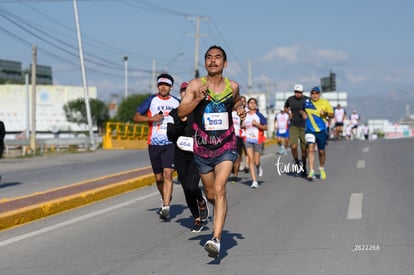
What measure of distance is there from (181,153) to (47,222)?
96.7 inches

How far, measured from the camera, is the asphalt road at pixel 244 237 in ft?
21.1

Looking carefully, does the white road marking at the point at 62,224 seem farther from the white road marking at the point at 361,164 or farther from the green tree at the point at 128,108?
the green tree at the point at 128,108

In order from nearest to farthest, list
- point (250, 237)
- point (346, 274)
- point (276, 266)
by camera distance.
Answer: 1. point (346, 274)
2. point (276, 266)
3. point (250, 237)

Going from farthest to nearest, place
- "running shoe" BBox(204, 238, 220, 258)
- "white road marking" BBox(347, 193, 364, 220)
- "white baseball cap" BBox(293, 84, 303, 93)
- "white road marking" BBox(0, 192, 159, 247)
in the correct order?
"white baseball cap" BBox(293, 84, 303, 93)
"white road marking" BBox(347, 193, 364, 220)
"white road marking" BBox(0, 192, 159, 247)
"running shoe" BBox(204, 238, 220, 258)

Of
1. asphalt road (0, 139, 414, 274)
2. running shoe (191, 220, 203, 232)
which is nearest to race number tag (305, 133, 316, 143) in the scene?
asphalt road (0, 139, 414, 274)

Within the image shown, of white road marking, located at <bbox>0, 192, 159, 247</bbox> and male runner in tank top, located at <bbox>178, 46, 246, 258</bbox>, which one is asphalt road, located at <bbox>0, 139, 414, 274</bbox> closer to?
white road marking, located at <bbox>0, 192, 159, 247</bbox>

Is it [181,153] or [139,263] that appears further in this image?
[181,153]

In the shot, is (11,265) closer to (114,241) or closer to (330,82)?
(114,241)

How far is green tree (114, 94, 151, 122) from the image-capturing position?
356ft

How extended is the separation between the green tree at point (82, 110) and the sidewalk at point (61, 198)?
7659 centimetres

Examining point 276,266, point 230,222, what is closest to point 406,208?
point 230,222

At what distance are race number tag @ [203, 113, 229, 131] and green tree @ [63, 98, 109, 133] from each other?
8423 cm

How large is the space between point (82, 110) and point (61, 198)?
81.7m

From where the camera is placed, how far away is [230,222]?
9102 millimetres
